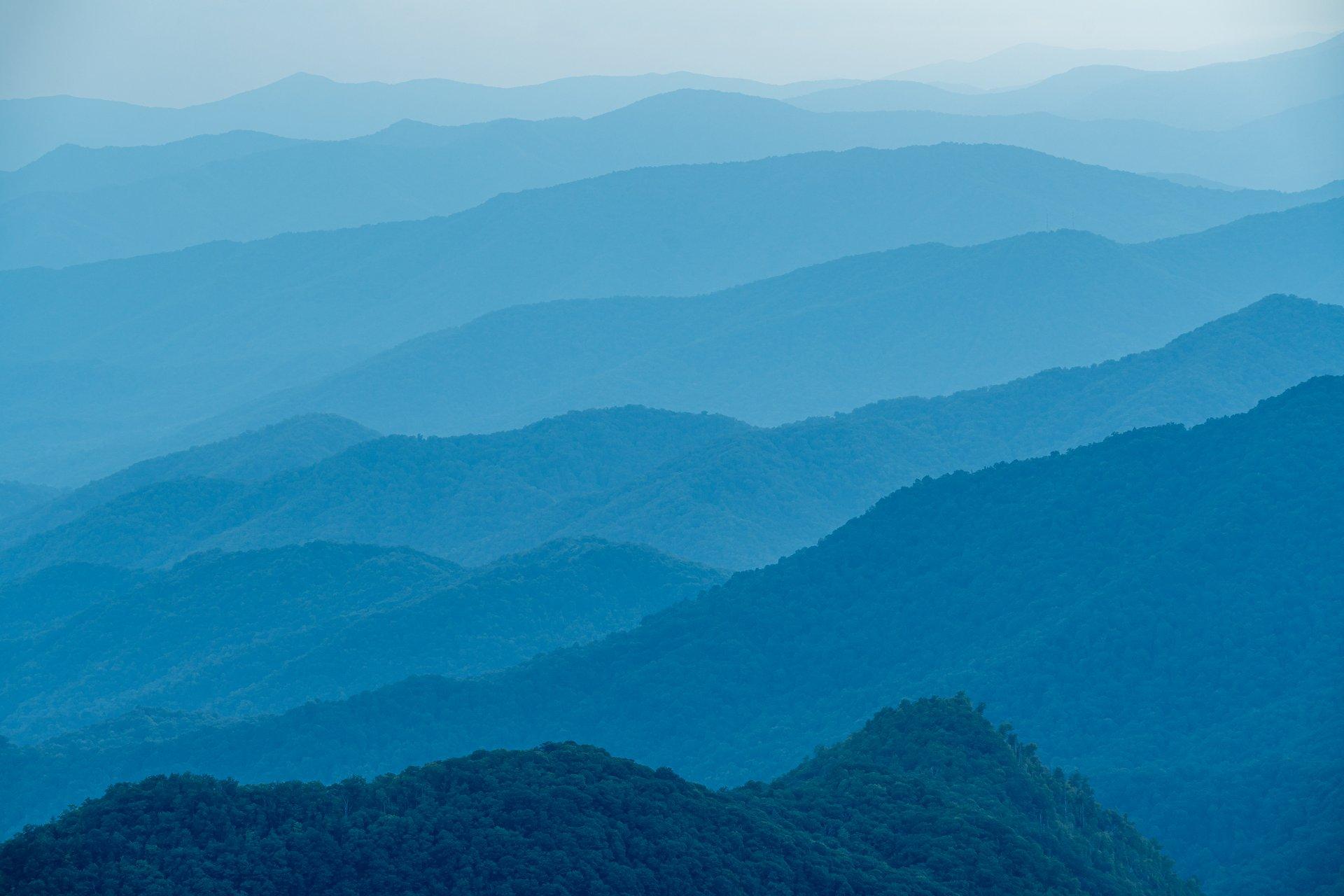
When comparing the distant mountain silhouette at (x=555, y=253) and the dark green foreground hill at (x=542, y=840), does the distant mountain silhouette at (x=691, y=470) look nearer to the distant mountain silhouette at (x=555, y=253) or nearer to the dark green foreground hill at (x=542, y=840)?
the dark green foreground hill at (x=542, y=840)

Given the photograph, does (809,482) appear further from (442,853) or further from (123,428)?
(123,428)

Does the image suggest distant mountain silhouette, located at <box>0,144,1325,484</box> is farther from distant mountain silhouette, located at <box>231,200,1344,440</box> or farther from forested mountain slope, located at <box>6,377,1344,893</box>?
forested mountain slope, located at <box>6,377,1344,893</box>

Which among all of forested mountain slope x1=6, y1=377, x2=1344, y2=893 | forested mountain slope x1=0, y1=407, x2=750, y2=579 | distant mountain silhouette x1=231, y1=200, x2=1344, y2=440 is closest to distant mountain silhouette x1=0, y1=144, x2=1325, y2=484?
distant mountain silhouette x1=231, y1=200, x2=1344, y2=440

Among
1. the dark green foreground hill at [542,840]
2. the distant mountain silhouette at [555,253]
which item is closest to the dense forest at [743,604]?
the dark green foreground hill at [542,840]

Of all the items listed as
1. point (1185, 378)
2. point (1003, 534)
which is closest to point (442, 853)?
point (1003, 534)

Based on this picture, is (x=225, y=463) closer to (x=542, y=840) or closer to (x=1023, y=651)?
(x=1023, y=651)

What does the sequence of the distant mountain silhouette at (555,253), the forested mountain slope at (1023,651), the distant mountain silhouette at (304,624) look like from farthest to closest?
the distant mountain silhouette at (555,253) → the distant mountain silhouette at (304,624) → the forested mountain slope at (1023,651)
